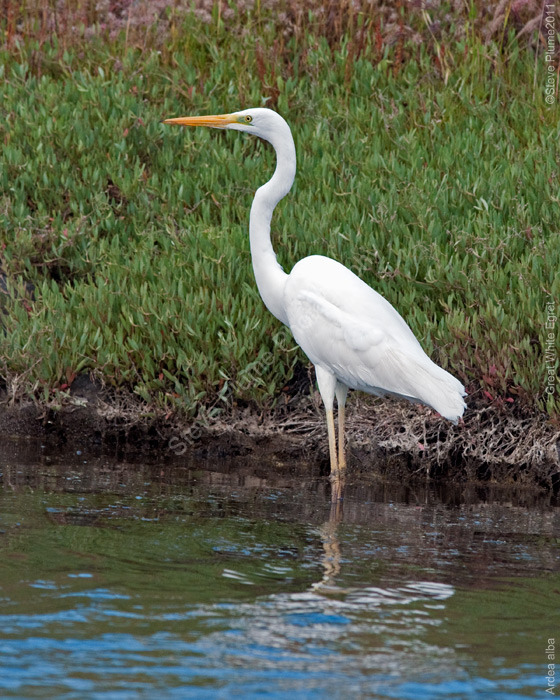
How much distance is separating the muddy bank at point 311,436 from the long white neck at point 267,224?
78cm

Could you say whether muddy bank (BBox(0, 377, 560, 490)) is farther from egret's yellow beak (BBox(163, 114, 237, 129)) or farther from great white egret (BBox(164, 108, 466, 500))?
egret's yellow beak (BBox(163, 114, 237, 129))

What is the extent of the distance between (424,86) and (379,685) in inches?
287

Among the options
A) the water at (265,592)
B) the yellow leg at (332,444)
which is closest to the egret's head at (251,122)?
the yellow leg at (332,444)

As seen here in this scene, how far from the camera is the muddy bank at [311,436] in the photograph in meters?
6.11

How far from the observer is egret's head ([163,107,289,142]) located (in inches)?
252

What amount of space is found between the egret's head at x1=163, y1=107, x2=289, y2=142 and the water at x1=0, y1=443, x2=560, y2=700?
2232 mm

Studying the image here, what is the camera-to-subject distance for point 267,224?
6371mm

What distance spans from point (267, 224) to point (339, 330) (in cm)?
90

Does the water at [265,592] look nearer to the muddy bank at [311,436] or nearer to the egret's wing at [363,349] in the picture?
the muddy bank at [311,436]

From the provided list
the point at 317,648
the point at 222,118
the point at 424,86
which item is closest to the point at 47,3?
the point at 424,86

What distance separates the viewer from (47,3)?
1064 cm

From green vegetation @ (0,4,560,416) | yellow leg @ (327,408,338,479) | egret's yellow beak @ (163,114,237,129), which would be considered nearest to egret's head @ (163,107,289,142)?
egret's yellow beak @ (163,114,237,129)

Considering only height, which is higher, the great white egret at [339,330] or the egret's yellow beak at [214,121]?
the egret's yellow beak at [214,121]

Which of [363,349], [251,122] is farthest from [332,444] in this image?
[251,122]
